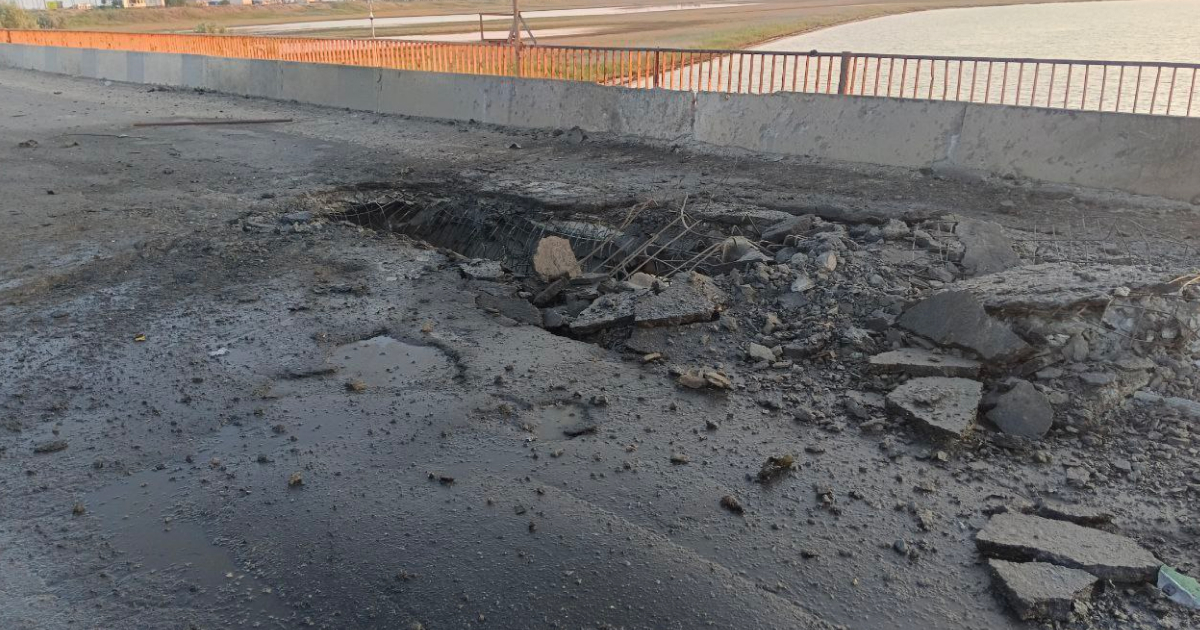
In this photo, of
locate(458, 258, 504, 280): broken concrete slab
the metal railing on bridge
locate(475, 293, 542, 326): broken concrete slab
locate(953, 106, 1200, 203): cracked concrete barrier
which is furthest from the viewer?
the metal railing on bridge

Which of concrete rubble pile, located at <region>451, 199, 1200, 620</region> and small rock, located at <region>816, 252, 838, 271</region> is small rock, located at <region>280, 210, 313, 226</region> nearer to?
concrete rubble pile, located at <region>451, 199, 1200, 620</region>

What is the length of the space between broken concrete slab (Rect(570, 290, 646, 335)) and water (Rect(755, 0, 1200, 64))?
27030 millimetres

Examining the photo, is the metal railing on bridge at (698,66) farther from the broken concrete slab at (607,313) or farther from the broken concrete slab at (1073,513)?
the broken concrete slab at (1073,513)

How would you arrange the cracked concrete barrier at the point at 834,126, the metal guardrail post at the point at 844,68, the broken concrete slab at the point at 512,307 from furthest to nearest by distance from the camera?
the metal guardrail post at the point at 844,68 → the cracked concrete barrier at the point at 834,126 → the broken concrete slab at the point at 512,307

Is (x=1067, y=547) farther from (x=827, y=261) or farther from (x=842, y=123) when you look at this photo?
(x=842, y=123)

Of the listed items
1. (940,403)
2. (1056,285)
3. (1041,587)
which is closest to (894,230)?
(1056,285)

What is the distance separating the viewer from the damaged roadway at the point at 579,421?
3.53 meters

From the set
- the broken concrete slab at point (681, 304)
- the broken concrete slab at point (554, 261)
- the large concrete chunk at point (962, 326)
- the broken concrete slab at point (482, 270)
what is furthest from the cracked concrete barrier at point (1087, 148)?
the broken concrete slab at point (482, 270)

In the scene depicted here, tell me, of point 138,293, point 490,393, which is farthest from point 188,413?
point 138,293

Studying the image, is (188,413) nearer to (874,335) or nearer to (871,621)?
(871,621)

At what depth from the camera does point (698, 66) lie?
1900 centimetres

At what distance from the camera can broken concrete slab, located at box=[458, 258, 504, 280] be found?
7.42 metres

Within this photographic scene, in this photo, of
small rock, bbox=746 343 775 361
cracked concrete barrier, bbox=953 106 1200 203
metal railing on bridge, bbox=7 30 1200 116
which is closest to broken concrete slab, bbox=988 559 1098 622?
small rock, bbox=746 343 775 361

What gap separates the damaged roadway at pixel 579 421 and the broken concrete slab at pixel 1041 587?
20mm
